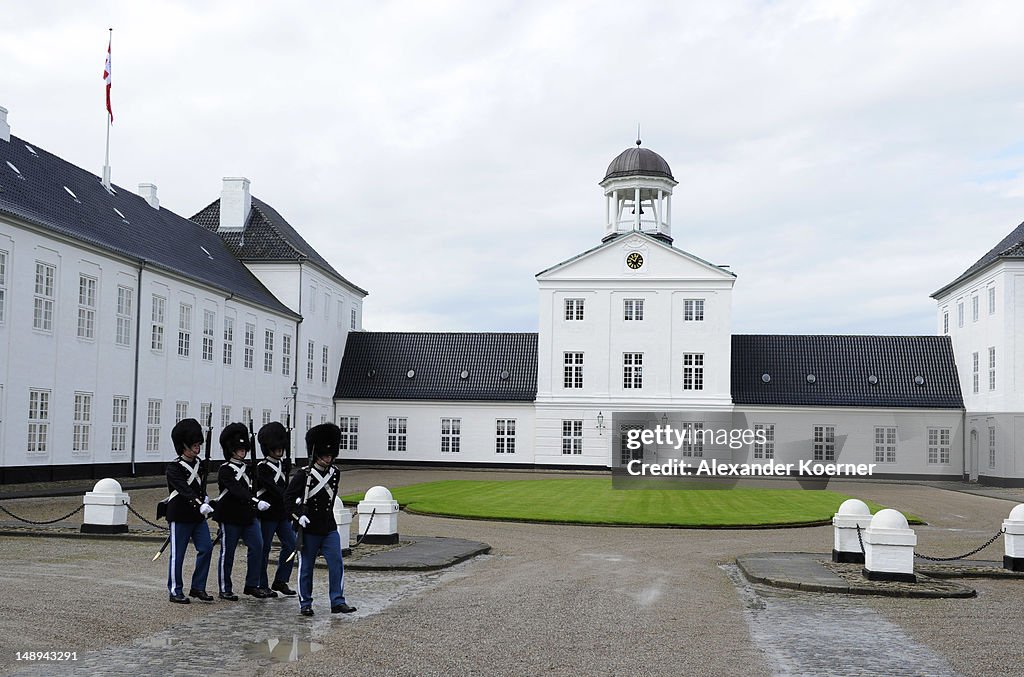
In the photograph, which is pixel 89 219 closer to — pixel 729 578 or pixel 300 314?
pixel 300 314

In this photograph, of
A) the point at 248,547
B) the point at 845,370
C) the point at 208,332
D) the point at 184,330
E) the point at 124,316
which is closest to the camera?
the point at 248,547

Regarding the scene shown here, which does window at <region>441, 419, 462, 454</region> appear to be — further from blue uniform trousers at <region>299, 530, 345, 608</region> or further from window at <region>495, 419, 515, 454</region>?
blue uniform trousers at <region>299, 530, 345, 608</region>

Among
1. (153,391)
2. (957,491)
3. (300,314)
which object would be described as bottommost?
(957,491)

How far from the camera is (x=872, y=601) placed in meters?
11.7

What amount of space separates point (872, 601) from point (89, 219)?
88.9 feet

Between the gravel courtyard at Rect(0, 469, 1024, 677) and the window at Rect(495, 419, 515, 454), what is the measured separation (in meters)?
33.3

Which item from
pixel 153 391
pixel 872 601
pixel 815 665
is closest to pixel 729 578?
pixel 872 601

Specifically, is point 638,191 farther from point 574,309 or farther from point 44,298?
point 44,298

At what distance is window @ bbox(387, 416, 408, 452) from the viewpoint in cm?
5006

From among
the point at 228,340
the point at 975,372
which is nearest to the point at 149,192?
the point at 228,340

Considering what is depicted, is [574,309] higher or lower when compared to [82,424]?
higher

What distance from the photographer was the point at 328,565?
10.5m

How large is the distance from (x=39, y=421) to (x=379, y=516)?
51.6 ft

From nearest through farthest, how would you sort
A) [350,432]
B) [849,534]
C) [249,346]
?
[849,534], [249,346], [350,432]
